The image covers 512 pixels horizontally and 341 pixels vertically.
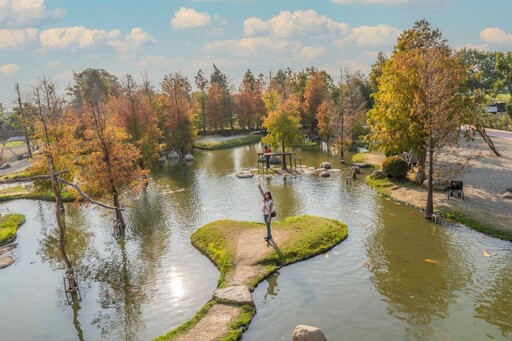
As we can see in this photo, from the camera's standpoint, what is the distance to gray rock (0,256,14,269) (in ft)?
88.8

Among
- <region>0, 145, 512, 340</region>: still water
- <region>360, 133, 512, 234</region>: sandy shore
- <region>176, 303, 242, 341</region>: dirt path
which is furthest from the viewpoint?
<region>360, 133, 512, 234</region>: sandy shore

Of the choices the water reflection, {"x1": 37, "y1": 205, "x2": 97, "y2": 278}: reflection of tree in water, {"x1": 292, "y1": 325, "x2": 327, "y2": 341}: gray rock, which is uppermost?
{"x1": 292, "y1": 325, "x2": 327, "y2": 341}: gray rock

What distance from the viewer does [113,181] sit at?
31.5 metres

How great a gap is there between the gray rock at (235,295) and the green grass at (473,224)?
726 inches

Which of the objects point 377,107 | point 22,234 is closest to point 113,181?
point 22,234

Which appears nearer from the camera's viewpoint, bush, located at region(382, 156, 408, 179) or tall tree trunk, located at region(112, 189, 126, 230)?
tall tree trunk, located at region(112, 189, 126, 230)

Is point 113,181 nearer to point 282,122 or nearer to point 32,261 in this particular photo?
point 32,261

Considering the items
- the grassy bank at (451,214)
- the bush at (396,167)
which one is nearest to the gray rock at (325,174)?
the grassy bank at (451,214)

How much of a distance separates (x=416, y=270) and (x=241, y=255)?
10690 millimetres

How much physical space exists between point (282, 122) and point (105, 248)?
33521 millimetres

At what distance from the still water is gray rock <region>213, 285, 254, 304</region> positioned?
30.4 inches

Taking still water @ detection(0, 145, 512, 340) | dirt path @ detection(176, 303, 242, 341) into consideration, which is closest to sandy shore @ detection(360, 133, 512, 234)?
still water @ detection(0, 145, 512, 340)

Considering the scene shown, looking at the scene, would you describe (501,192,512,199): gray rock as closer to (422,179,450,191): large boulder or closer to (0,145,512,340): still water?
(422,179,450,191): large boulder

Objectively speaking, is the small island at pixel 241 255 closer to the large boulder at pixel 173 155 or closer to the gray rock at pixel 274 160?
the gray rock at pixel 274 160
